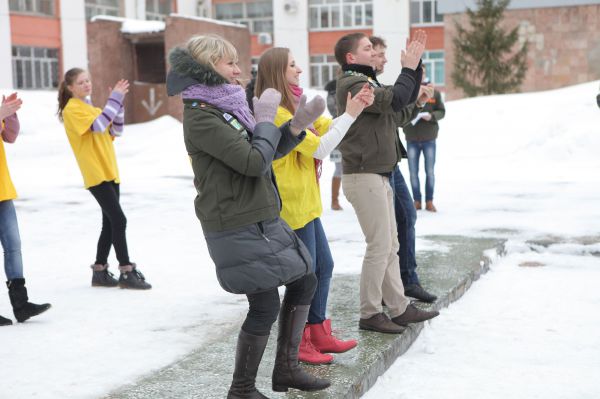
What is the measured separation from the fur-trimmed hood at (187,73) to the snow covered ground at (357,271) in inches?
63.1

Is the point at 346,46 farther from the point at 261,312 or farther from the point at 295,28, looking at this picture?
the point at 295,28

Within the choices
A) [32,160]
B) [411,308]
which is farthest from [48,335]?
[32,160]

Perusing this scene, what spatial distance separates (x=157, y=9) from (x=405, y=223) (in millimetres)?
41226

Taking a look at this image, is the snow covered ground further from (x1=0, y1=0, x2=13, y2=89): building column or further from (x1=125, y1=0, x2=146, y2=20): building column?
(x1=125, y1=0, x2=146, y2=20): building column

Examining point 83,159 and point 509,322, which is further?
point 83,159

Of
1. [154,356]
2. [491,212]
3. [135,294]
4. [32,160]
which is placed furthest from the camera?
[32,160]

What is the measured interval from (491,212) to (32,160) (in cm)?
1328

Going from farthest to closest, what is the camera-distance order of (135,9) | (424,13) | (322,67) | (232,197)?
(322,67)
(135,9)
(424,13)
(232,197)

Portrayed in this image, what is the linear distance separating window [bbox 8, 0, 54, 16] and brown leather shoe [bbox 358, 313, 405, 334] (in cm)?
3462

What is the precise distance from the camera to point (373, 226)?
4.51 meters

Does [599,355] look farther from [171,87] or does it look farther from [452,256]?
[171,87]

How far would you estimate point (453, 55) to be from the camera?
2905 cm

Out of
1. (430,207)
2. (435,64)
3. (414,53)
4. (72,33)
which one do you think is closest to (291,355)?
(414,53)

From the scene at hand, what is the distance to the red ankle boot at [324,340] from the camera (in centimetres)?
421
